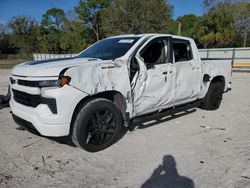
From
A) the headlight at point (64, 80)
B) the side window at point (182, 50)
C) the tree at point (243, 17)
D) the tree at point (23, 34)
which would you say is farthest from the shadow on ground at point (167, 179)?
the tree at point (23, 34)

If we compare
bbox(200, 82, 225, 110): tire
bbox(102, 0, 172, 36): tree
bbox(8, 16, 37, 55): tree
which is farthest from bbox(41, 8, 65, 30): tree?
bbox(200, 82, 225, 110): tire

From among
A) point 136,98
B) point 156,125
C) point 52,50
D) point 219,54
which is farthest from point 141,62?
point 52,50

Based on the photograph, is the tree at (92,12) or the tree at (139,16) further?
the tree at (92,12)

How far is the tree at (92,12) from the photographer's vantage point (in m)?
50.5

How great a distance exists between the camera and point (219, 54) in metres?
21.5

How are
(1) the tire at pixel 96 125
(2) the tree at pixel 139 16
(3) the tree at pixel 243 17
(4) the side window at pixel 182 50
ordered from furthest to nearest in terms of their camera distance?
(3) the tree at pixel 243 17, (2) the tree at pixel 139 16, (4) the side window at pixel 182 50, (1) the tire at pixel 96 125

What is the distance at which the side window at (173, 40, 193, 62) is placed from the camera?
5147 millimetres

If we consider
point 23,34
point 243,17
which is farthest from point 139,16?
point 23,34

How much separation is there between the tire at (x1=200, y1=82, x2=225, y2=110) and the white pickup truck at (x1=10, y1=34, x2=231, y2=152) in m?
0.94

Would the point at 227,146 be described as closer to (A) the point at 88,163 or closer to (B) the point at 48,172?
(A) the point at 88,163

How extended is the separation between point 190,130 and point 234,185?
204 centimetres

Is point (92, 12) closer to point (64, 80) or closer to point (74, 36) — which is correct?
point (74, 36)

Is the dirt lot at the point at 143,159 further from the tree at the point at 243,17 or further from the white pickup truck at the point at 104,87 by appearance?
the tree at the point at 243,17

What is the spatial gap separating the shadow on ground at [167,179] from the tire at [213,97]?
3.21m
